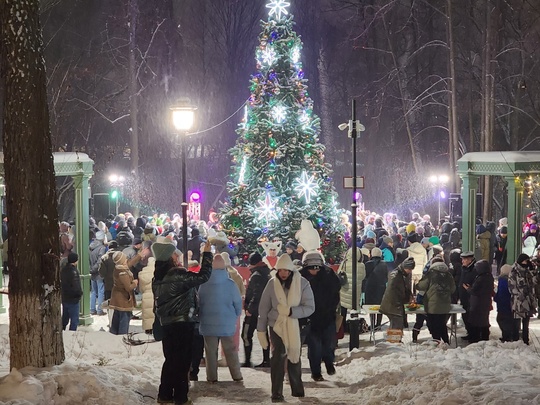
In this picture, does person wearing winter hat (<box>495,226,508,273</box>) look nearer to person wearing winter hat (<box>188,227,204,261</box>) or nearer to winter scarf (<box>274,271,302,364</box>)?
person wearing winter hat (<box>188,227,204,261</box>)

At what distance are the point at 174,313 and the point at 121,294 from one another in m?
5.47

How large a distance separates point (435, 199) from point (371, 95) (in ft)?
26.0

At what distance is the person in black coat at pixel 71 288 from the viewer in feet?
50.0

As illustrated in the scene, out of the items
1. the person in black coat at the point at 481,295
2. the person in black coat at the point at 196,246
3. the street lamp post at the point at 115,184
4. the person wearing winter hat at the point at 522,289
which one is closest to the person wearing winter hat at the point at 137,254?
the person in black coat at the point at 196,246

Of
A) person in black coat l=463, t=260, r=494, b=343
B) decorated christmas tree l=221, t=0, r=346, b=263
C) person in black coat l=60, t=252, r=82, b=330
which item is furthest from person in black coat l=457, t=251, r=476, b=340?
decorated christmas tree l=221, t=0, r=346, b=263

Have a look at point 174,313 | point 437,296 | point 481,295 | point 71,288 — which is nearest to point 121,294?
point 71,288

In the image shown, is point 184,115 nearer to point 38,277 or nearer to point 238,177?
point 38,277

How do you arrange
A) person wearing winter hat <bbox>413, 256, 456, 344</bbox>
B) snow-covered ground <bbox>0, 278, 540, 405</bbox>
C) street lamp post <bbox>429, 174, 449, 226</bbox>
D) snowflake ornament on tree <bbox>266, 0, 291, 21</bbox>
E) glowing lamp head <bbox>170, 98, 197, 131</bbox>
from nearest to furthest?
1. snow-covered ground <bbox>0, 278, 540, 405</bbox>
2. person wearing winter hat <bbox>413, 256, 456, 344</bbox>
3. glowing lamp head <bbox>170, 98, 197, 131</bbox>
4. snowflake ornament on tree <bbox>266, 0, 291, 21</bbox>
5. street lamp post <bbox>429, 174, 449, 226</bbox>

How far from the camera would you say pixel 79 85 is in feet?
139

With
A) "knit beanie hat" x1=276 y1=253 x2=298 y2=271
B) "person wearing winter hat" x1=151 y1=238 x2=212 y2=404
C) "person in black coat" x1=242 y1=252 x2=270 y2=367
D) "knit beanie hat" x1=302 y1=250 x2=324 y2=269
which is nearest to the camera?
"person wearing winter hat" x1=151 y1=238 x2=212 y2=404

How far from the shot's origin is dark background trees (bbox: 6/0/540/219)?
40.6 meters

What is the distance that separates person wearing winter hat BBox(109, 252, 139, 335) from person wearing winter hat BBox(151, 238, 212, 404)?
5202 millimetres

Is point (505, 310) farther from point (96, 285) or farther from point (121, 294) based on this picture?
point (96, 285)

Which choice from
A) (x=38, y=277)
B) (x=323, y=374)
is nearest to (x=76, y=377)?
(x=38, y=277)
